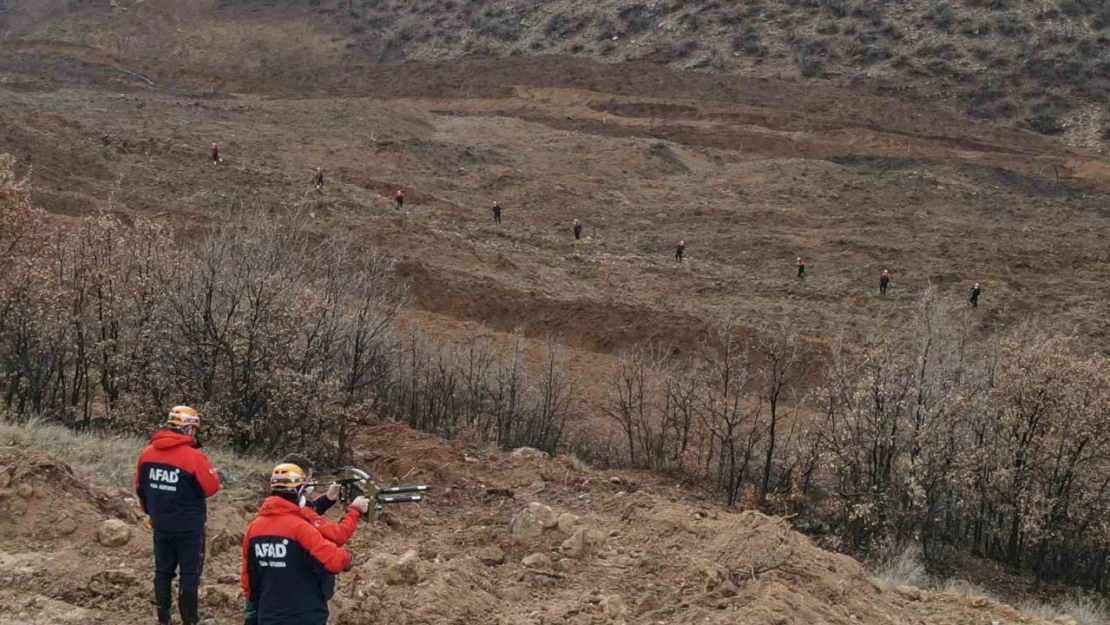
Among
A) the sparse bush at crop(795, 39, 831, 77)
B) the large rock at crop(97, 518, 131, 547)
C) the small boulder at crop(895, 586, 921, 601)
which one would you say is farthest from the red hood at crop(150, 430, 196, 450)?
the sparse bush at crop(795, 39, 831, 77)

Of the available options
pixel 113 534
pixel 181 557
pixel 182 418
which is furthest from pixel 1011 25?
pixel 181 557

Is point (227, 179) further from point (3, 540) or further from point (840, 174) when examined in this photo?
point (3, 540)

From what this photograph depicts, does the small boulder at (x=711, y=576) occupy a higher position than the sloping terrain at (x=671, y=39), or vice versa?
the sloping terrain at (x=671, y=39)

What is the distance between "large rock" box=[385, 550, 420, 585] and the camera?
827 centimetres

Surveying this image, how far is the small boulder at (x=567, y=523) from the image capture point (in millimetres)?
9570

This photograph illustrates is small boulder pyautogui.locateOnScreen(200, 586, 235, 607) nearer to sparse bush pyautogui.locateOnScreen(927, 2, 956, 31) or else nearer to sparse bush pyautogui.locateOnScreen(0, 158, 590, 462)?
sparse bush pyautogui.locateOnScreen(0, 158, 590, 462)

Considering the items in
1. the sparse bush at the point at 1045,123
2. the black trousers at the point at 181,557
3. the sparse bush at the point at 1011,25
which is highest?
the sparse bush at the point at 1011,25

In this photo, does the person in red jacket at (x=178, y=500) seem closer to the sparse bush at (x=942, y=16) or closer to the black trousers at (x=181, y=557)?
the black trousers at (x=181, y=557)

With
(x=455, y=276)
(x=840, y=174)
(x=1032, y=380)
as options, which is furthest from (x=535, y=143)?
(x=1032, y=380)

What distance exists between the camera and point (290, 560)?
6090 mm

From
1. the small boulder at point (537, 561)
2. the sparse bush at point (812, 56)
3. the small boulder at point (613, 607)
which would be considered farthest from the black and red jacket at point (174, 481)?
the sparse bush at point (812, 56)

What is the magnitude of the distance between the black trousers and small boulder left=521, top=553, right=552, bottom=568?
2.81m

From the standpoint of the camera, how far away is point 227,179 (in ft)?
124

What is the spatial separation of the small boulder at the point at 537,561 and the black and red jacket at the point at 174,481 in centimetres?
290
